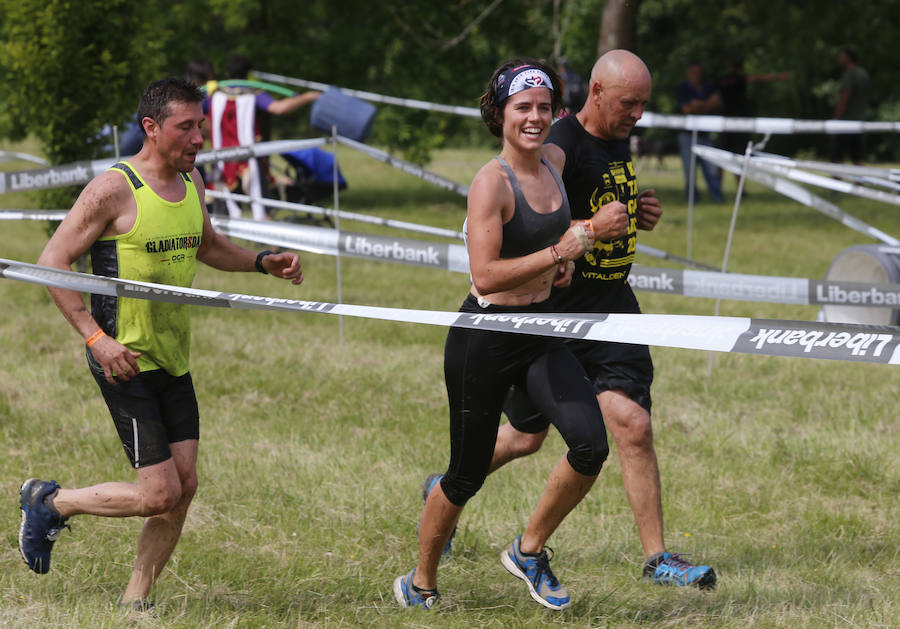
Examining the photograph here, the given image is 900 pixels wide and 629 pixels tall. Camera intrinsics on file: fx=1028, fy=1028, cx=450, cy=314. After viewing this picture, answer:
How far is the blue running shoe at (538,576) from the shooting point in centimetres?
392

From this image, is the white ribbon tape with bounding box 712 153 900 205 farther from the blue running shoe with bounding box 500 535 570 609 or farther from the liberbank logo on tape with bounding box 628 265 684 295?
the blue running shoe with bounding box 500 535 570 609

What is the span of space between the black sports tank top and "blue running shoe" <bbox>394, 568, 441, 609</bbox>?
1.33 meters

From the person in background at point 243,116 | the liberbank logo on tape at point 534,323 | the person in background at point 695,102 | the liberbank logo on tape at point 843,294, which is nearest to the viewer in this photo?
the liberbank logo on tape at point 534,323

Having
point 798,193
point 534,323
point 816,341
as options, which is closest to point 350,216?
point 798,193

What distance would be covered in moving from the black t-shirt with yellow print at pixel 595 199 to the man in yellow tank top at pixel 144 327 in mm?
1528

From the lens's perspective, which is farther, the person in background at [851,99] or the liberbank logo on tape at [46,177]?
the person in background at [851,99]

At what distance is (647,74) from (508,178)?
104cm

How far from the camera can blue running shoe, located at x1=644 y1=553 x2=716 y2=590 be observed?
4.19m

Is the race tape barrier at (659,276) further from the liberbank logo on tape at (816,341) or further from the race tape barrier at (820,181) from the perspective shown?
the liberbank logo on tape at (816,341)

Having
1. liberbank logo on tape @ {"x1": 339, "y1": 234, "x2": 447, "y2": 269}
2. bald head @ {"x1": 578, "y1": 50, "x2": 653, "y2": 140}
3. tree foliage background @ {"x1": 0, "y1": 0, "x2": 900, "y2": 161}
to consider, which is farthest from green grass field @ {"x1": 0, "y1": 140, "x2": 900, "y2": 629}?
tree foliage background @ {"x1": 0, "y1": 0, "x2": 900, "y2": 161}

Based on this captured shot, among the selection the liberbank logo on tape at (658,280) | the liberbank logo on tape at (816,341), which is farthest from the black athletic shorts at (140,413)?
the liberbank logo on tape at (658,280)

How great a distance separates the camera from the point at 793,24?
932 inches

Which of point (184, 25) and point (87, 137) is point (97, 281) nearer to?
point (87, 137)

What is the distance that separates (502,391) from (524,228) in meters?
0.60
